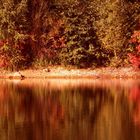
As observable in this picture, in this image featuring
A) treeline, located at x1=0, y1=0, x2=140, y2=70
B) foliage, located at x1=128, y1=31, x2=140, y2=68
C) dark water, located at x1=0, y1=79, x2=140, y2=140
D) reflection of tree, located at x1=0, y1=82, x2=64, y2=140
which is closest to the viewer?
A: dark water, located at x1=0, y1=79, x2=140, y2=140

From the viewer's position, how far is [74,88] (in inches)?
1003

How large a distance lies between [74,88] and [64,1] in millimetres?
12357

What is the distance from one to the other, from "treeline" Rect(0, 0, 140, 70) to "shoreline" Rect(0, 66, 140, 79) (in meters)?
0.79

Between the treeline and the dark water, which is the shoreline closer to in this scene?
the treeline

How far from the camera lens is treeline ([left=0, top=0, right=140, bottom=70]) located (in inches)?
1339

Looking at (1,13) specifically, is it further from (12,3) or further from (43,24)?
(43,24)

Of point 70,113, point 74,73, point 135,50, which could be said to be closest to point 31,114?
point 70,113

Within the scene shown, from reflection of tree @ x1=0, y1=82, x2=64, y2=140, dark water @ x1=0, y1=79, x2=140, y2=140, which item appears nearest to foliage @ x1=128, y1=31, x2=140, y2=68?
dark water @ x1=0, y1=79, x2=140, y2=140

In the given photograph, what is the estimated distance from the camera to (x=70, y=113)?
16.8m

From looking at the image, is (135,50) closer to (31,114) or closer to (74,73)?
(74,73)

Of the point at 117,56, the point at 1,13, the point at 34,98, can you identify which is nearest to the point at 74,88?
the point at 34,98

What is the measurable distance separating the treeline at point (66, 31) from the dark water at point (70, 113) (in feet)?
28.8

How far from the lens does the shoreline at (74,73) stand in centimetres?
3262

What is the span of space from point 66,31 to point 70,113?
18.5m
